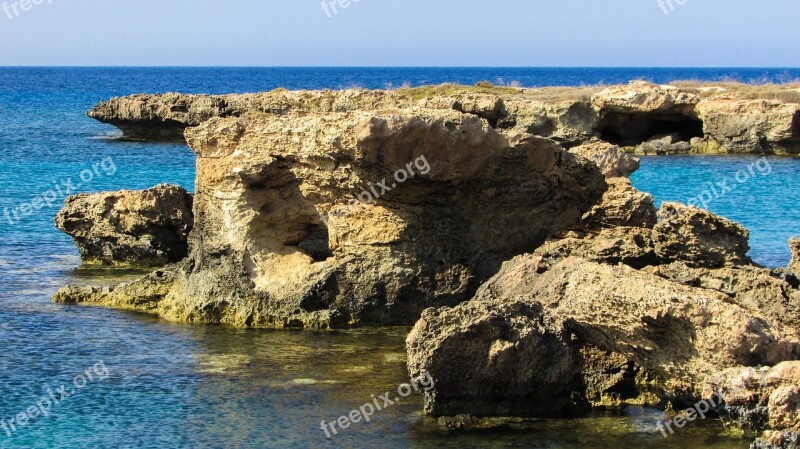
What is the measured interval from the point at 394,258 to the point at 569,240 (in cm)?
276

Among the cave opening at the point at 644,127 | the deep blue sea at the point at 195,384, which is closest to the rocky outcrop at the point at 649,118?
the cave opening at the point at 644,127

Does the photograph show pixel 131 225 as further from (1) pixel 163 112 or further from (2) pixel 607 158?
(1) pixel 163 112

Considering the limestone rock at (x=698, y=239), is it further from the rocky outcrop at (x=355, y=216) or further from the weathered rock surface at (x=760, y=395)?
the weathered rock surface at (x=760, y=395)

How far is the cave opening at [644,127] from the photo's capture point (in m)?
47.2

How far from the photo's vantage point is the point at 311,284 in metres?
16.8

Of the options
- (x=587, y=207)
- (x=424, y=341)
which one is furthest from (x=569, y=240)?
(x=424, y=341)

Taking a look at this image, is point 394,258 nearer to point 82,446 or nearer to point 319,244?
point 319,244

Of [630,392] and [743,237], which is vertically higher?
[743,237]

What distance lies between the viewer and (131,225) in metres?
21.3
